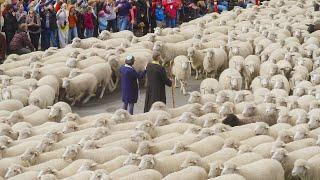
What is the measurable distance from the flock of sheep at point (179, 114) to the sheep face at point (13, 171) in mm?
15

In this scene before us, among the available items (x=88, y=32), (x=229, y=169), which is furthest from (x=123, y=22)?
(x=229, y=169)

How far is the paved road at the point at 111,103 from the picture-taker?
1614cm

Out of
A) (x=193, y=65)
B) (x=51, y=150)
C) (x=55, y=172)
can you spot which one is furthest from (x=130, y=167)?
(x=193, y=65)

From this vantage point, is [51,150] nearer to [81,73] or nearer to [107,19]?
[81,73]

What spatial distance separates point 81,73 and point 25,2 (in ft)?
24.6

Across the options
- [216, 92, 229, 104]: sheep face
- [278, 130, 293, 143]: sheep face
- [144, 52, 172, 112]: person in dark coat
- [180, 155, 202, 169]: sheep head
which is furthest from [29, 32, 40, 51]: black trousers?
[180, 155, 202, 169]: sheep head

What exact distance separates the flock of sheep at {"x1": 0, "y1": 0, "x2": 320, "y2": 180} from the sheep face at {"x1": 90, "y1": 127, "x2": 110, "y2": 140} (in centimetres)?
3

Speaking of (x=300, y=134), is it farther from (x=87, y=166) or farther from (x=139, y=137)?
(x=87, y=166)

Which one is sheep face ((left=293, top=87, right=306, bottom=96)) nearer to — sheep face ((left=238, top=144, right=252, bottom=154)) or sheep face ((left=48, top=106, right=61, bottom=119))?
sheep face ((left=238, top=144, right=252, bottom=154))

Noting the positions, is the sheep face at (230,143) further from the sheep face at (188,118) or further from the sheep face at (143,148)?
the sheep face at (188,118)

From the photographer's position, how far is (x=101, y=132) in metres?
12.1

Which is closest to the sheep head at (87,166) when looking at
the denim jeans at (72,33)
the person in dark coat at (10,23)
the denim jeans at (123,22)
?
the person in dark coat at (10,23)

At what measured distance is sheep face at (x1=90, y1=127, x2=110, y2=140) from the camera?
12.0m

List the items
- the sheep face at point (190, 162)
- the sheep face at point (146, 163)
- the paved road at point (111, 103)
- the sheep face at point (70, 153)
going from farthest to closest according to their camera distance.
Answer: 1. the paved road at point (111, 103)
2. the sheep face at point (70, 153)
3. the sheep face at point (190, 162)
4. the sheep face at point (146, 163)
